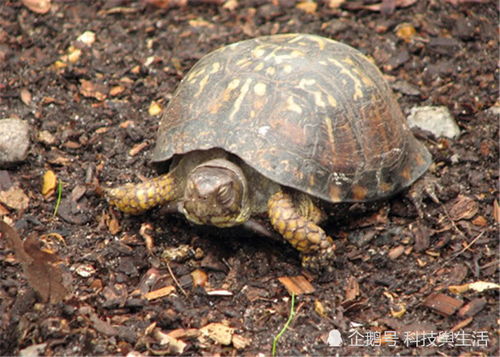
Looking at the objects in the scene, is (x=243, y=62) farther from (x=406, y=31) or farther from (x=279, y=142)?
(x=406, y=31)

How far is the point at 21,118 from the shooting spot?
5.41m

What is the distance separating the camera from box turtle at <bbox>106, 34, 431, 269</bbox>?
13.8ft

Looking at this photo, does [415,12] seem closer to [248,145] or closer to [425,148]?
[425,148]

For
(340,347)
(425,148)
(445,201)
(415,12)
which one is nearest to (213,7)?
(415,12)

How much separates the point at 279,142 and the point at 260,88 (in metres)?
0.41

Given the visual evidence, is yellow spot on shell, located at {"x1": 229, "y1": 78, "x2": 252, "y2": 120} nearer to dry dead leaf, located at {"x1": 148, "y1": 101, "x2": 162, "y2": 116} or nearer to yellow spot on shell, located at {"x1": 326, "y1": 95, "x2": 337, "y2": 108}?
yellow spot on shell, located at {"x1": 326, "y1": 95, "x2": 337, "y2": 108}

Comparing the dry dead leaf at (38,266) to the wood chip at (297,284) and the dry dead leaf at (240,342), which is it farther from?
the wood chip at (297,284)

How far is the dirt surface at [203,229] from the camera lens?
154 inches

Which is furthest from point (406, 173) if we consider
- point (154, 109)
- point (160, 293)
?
point (154, 109)

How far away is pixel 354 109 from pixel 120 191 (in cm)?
169

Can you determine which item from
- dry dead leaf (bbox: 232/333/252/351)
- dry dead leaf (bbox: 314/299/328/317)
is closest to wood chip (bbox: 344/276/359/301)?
dry dead leaf (bbox: 314/299/328/317)

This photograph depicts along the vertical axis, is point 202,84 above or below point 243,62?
below

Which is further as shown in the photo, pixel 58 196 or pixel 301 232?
pixel 58 196

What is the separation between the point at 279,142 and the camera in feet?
13.8
